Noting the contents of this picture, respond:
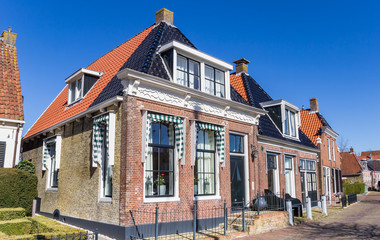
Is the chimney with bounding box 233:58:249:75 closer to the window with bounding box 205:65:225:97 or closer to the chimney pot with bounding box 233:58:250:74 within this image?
the chimney pot with bounding box 233:58:250:74

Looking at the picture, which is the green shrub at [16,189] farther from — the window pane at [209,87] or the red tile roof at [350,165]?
the red tile roof at [350,165]

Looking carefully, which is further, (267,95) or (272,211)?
(267,95)

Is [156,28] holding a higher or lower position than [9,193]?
higher

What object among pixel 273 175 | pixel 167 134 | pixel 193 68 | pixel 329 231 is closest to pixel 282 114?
pixel 273 175

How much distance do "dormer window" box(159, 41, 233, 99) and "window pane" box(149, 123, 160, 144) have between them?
1.94 metres

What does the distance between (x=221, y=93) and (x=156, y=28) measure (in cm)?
438

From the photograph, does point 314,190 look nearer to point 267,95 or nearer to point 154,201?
point 267,95

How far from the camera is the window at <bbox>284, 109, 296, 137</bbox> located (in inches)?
820

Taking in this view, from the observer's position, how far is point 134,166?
414 inches

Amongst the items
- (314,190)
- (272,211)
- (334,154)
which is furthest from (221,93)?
(334,154)

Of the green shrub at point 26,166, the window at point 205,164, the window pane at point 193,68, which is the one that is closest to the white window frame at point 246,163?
the window at point 205,164

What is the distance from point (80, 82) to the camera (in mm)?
15102

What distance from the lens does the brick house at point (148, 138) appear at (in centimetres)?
1076

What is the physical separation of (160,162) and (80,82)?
21.1ft
